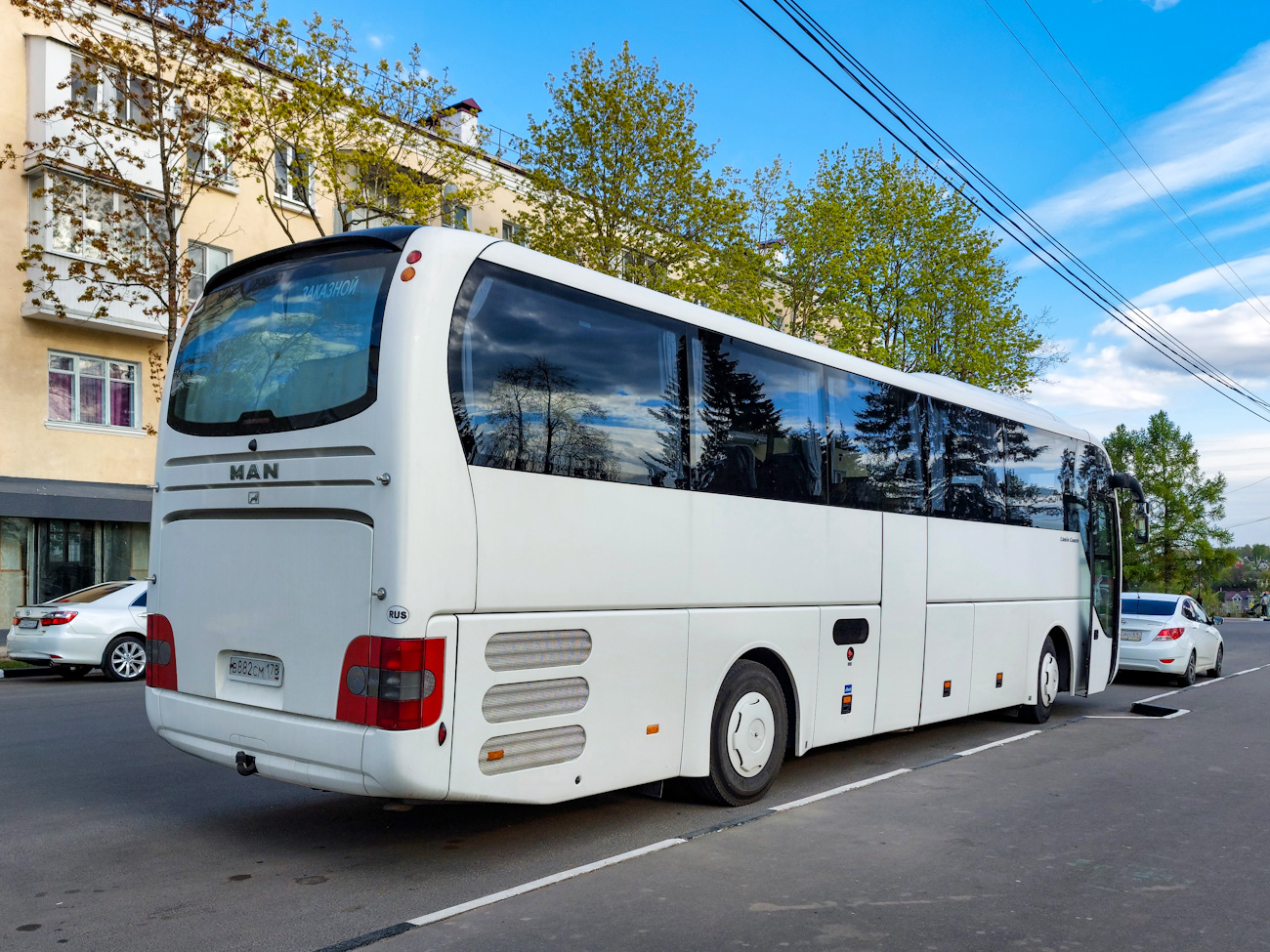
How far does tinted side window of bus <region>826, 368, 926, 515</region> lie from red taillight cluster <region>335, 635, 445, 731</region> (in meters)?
4.08

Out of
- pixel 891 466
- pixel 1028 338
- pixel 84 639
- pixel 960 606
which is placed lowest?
pixel 84 639

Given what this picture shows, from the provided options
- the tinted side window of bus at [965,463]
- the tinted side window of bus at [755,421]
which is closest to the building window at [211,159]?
the tinted side window of bus at [965,463]

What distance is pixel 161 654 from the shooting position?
654cm

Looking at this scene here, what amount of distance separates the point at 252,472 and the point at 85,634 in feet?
38.0

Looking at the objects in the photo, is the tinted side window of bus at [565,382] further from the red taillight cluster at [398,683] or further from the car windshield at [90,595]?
the car windshield at [90,595]

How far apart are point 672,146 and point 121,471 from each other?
1452cm

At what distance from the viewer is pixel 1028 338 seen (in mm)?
31922

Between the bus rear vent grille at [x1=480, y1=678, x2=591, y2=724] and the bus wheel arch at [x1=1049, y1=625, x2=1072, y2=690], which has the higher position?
the bus rear vent grille at [x1=480, y1=678, x2=591, y2=724]

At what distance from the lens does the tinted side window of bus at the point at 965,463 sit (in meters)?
10.1

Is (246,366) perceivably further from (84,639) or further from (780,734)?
(84,639)

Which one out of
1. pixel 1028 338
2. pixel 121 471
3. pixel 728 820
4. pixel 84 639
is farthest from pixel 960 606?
pixel 1028 338

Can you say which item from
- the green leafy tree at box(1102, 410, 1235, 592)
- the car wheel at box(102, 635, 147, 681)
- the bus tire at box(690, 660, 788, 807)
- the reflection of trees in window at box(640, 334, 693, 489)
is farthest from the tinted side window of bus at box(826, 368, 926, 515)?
the green leafy tree at box(1102, 410, 1235, 592)

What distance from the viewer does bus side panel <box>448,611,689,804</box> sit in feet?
18.2

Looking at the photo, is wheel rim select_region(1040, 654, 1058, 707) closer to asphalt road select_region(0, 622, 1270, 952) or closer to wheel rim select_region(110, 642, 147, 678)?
asphalt road select_region(0, 622, 1270, 952)
